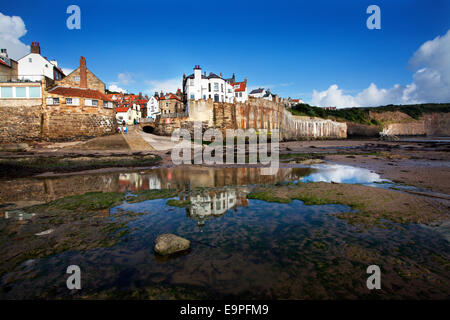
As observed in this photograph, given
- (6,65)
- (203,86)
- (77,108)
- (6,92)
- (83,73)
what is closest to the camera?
(6,92)

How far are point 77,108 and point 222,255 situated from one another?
3869 centimetres

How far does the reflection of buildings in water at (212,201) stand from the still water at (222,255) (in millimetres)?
82

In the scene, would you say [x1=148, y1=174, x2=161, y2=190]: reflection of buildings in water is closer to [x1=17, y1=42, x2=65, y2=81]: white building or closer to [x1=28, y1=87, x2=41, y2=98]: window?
[x1=28, y1=87, x2=41, y2=98]: window

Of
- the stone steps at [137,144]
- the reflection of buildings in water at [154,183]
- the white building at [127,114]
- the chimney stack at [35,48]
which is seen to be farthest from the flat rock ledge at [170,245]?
the white building at [127,114]

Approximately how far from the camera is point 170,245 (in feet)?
17.0

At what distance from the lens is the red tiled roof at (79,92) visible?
109 ft

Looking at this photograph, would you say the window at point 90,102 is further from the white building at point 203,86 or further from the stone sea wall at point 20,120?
the white building at point 203,86

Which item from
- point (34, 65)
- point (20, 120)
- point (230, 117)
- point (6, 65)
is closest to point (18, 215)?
point (20, 120)

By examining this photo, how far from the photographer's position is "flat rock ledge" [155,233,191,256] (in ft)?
16.7

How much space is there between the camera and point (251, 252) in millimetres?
5148

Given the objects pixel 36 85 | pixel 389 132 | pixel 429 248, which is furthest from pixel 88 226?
pixel 389 132

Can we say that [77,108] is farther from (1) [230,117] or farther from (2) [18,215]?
(2) [18,215]
